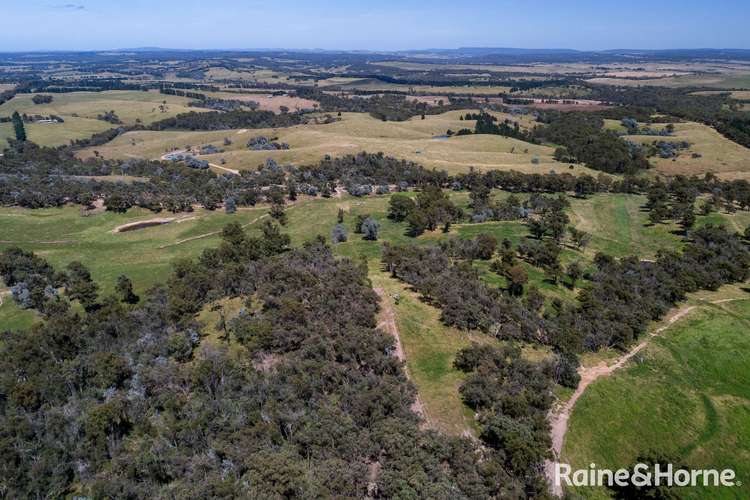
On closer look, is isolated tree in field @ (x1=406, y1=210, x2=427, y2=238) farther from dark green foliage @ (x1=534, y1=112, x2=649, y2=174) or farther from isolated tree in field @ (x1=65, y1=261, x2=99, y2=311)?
dark green foliage @ (x1=534, y1=112, x2=649, y2=174)

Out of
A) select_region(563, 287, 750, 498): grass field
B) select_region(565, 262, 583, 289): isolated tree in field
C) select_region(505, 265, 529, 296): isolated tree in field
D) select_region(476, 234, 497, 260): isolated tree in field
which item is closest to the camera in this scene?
select_region(563, 287, 750, 498): grass field

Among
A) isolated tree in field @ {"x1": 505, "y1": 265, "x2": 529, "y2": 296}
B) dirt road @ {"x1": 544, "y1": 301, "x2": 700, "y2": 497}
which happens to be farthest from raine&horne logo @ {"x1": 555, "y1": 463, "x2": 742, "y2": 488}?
isolated tree in field @ {"x1": 505, "y1": 265, "x2": 529, "y2": 296}

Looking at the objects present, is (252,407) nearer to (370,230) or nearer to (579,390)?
(579,390)

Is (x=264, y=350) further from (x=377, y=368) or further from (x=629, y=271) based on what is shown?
(x=629, y=271)

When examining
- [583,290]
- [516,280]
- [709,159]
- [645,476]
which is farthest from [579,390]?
[709,159]

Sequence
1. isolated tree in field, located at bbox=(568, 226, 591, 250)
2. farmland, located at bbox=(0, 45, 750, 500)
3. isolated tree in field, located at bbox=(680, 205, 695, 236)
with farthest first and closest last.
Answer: isolated tree in field, located at bbox=(680, 205, 695, 236), isolated tree in field, located at bbox=(568, 226, 591, 250), farmland, located at bbox=(0, 45, 750, 500)

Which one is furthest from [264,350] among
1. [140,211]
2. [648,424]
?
[140,211]
